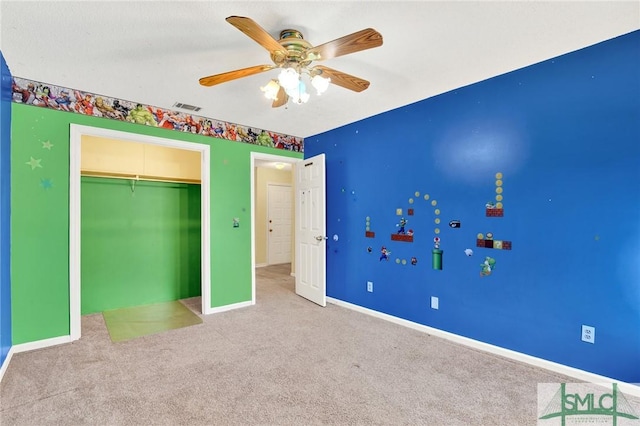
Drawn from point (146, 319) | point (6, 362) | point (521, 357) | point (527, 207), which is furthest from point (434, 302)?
point (6, 362)

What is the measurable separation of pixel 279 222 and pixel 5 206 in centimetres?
530

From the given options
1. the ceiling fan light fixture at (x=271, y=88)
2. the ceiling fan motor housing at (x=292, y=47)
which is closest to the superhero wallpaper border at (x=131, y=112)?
the ceiling fan light fixture at (x=271, y=88)

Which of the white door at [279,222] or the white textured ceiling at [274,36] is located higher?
the white textured ceiling at [274,36]

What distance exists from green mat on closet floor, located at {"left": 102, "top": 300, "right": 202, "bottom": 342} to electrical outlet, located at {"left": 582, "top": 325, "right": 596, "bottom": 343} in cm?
373

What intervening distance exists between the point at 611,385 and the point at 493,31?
2.72 metres

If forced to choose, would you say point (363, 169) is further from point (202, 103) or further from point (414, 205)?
point (202, 103)

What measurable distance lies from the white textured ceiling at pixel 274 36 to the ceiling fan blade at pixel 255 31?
0.73 ft

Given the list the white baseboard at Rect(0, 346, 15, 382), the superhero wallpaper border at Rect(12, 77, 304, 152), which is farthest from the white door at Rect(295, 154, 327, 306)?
the white baseboard at Rect(0, 346, 15, 382)

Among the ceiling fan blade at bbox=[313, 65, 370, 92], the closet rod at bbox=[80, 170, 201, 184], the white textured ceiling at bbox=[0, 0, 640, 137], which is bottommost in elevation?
the closet rod at bbox=[80, 170, 201, 184]

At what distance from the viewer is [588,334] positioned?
7.47 ft

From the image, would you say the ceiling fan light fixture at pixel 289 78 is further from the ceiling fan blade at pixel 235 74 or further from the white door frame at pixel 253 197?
the white door frame at pixel 253 197

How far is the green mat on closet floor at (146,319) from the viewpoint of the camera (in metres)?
3.20

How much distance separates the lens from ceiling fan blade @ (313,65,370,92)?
210 cm

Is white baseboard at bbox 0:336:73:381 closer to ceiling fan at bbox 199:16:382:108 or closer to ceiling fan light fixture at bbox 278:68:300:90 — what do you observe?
ceiling fan at bbox 199:16:382:108
